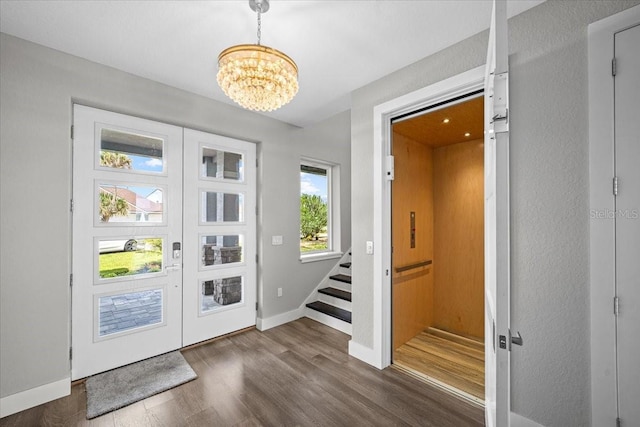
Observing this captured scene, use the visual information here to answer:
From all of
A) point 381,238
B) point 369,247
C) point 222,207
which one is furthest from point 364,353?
point 222,207

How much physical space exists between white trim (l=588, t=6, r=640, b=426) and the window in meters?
3.17

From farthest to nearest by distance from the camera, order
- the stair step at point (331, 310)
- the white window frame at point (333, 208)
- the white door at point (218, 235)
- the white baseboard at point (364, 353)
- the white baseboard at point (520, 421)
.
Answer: the white window frame at point (333, 208)
the stair step at point (331, 310)
the white door at point (218, 235)
the white baseboard at point (364, 353)
the white baseboard at point (520, 421)

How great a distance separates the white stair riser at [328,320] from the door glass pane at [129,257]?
2.02m

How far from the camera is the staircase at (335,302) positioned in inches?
134

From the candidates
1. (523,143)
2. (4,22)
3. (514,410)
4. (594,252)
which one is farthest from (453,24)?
(4,22)

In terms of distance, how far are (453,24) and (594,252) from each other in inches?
65.5

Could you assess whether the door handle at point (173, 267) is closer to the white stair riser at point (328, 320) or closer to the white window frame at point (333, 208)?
the white stair riser at point (328, 320)

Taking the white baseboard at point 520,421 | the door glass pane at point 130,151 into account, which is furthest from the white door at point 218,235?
the white baseboard at point 520,421

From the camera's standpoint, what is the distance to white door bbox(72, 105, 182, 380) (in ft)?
7.55

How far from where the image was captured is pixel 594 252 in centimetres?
142

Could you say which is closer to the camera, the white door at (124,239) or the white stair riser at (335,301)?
the white door at (124,239)

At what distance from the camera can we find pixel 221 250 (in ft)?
10.4

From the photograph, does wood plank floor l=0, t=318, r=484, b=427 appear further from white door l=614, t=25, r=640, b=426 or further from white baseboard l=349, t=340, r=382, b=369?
white door l=614, t=25, r=640, b=426

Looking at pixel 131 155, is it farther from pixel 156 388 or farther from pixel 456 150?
pixel 456 150
